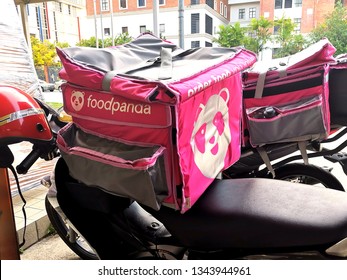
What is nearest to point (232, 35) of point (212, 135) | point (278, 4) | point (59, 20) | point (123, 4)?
point (278, 4)

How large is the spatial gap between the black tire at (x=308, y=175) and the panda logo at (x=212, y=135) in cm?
89

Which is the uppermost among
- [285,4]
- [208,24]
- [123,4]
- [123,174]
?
[123,4]

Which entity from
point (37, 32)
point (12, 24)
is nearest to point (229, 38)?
point (37, 32)

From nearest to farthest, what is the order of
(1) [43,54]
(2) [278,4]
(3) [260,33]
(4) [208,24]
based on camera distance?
(3) [260,33], (1) [43,54], (2) [278,4], (4) [208,24]

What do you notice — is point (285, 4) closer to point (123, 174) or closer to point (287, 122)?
point (287, 122)

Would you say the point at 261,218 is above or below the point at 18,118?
below

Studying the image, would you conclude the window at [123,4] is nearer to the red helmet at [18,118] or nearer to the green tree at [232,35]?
the green tree at [232,35]

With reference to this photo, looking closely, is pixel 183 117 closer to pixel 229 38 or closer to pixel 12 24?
pixel 12 24

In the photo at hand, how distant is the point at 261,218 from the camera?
1.08 m

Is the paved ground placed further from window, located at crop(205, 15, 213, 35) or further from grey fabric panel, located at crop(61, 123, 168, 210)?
window, located at crop(205, 15, 213, 35)

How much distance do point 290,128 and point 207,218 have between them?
1.03 meters

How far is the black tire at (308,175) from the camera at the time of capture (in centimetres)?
205

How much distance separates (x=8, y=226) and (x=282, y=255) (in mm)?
1135

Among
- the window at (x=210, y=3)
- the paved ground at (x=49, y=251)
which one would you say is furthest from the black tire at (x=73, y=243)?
the window at (x=210, y=3)
